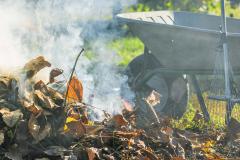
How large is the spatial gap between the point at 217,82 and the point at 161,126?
2096 millimetres

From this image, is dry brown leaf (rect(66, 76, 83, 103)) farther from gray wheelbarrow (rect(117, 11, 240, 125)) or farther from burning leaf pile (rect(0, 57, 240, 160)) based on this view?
gray wheelbarrow (rect(117, 11, 240, 125))

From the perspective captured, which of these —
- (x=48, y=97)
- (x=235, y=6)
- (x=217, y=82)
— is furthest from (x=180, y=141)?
(x=235, y=6)

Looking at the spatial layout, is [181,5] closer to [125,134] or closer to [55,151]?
[125,134]

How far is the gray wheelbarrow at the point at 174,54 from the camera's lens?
6.75 meters

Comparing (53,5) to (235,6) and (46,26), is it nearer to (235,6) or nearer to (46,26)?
(46,26)

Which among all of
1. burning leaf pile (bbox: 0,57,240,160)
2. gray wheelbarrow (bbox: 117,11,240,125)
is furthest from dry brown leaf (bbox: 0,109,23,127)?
gray wheelbarrow (bbox: 117,11,240,125)

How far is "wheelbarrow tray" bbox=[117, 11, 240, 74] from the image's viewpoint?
6629 mm

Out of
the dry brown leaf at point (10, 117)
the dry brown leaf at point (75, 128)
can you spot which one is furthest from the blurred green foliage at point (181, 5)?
the dry brown leaf at point (10, 117)

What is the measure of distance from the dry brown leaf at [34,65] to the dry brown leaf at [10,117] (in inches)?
15.8

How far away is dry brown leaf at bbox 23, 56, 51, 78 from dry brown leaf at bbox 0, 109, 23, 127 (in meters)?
0.40

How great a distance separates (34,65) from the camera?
4301 millimetres

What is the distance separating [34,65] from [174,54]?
323 centimetres

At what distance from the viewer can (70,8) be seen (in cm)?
988

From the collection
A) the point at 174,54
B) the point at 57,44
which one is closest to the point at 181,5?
the point at 57,44
